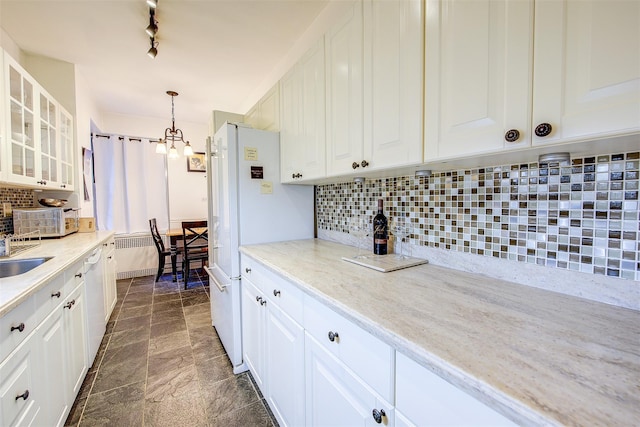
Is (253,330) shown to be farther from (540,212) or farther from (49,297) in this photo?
(540,212)

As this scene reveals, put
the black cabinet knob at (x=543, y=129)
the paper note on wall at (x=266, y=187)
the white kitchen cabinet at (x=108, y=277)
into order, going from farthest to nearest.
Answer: the white kitchen cabinet at (x=108, y=277)
the paper note on wall at (x=266, y=187)
the black cabinet knob at (x=543, y=129)

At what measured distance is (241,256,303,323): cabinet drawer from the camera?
3.76 feet

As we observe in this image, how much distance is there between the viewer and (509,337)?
24.8 inches

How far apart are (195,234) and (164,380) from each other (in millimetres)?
2231

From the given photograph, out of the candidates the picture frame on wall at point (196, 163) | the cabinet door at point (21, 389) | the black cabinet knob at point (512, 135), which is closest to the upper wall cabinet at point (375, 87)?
the black cabinet knob at point (512, 135)

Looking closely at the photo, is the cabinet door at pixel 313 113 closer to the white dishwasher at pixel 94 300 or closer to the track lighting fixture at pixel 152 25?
the track lighting fixture at pixel 152 25

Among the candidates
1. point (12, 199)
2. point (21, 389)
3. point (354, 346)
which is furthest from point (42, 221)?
point (354, 346)

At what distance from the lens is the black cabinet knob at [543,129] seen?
2.20 ft

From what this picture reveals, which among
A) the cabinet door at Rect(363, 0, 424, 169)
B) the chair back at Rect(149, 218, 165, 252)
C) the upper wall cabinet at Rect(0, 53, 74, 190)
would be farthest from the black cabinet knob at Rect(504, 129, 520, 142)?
the chair back at Rect(149, 218, 165, 252)

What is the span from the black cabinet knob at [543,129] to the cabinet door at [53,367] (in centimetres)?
196

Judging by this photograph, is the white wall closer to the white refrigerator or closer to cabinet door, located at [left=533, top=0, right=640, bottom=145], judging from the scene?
the white refrigerator

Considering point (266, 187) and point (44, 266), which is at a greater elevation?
point (266, 187)

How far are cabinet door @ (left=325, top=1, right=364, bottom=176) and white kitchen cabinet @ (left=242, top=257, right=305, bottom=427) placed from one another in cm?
69

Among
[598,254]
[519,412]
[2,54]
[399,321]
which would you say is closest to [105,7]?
[2,54]
